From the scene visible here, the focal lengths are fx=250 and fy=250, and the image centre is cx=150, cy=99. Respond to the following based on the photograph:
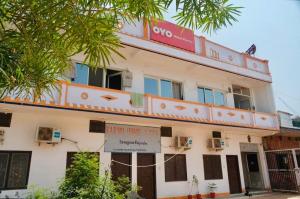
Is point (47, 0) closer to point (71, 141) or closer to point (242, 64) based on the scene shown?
point (71, 141)

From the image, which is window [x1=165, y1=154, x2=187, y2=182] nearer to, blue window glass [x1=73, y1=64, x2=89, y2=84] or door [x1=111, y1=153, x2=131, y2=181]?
door [x1=111, y1=153, x2=131, y2=181]

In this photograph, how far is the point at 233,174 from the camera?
520 inches

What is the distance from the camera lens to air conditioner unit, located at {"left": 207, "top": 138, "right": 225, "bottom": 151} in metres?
12.4

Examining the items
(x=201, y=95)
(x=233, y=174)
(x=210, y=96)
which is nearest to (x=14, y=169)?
(x=201, y=95)

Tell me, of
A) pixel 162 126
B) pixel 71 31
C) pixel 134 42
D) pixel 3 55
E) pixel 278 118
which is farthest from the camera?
pixel 278 118

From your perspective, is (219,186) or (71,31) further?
(219,186)

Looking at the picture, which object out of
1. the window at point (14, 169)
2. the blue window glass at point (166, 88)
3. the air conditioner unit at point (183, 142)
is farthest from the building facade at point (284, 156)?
the window at point (14, 169)

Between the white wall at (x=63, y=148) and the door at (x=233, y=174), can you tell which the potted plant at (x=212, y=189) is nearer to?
the white wall at (x=63, y=148)

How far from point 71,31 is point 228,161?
12557 mm

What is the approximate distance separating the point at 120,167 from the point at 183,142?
315 cm

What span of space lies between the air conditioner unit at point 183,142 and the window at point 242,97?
604 cm

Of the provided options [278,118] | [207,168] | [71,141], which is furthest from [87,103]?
[278,118]

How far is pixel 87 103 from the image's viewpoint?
27.9 feet

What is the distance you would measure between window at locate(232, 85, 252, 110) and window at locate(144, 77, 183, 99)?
5020 millimetres
